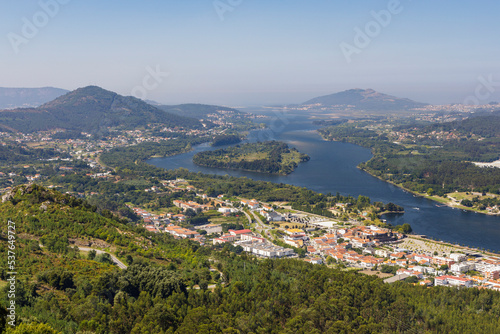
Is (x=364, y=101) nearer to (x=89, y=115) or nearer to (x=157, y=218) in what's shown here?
(x=89, y=115)

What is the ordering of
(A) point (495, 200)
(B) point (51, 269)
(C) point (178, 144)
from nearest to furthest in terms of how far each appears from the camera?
1. (B) point (51, 269)
2. (A) point (495, 200)
3. (C) point (178, 144)

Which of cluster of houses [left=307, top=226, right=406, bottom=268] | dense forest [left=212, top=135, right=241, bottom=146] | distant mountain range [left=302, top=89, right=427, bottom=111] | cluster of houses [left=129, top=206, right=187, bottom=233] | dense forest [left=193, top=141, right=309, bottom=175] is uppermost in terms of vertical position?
distant mountain range [left=302, top=89, right=427, bottom=111]

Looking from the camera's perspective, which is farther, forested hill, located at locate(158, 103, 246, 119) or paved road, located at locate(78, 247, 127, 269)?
forested hill, located at locate(158, 103, 246, 119)

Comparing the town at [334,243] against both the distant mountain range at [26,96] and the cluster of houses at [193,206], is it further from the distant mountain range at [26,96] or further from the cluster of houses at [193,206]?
the distant mountain range at [26,96]

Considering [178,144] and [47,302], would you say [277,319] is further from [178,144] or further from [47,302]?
[178,144]

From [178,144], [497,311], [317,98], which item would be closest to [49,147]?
[178,144]

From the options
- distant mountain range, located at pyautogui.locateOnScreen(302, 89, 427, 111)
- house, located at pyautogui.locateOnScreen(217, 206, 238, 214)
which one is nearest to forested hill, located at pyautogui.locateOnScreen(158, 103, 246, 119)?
distant mountain range, located at pyautogui.locateOnScreen(302, 89, 427, 111)

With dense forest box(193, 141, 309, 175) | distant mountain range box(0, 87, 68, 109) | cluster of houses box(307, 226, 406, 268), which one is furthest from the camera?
distant mountain range box(0, 87, 68, 109)

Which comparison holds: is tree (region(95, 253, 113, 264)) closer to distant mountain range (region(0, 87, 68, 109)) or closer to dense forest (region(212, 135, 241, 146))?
dense forest (region(212, 135, 241, 146))
